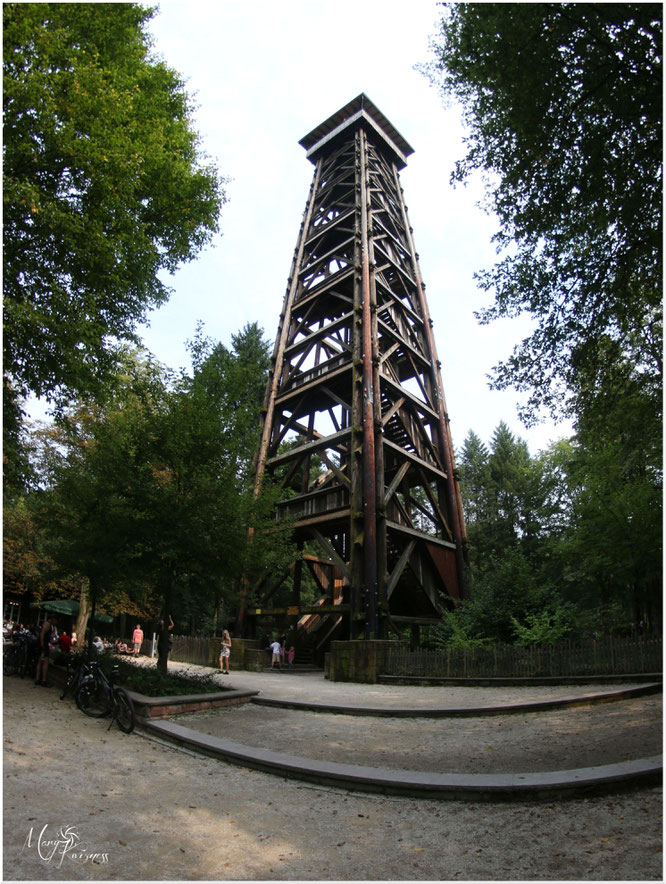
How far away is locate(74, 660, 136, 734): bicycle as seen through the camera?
27.9 feet

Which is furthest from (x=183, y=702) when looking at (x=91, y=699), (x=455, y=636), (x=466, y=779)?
(x=455, y=636)

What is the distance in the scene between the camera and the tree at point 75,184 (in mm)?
8453

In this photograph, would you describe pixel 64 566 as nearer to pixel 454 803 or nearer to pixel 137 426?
pixel 137 426

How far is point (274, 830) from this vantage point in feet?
14.8

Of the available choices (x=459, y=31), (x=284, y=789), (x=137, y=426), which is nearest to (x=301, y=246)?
(x=137, y=426)

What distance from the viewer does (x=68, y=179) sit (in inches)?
389

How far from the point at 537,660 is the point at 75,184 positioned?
47.9 ft

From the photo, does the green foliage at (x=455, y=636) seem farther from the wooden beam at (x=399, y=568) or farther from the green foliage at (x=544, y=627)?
the wooden beam at (x=399, y=568)

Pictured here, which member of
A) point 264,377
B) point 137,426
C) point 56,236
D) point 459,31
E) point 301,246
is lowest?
point 137,426

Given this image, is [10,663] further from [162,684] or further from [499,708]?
[499,708]

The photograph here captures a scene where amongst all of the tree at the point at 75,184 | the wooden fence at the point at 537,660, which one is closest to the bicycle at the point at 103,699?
the tree at the point at 75,184

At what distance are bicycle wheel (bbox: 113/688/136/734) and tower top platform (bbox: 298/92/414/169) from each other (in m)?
33.5

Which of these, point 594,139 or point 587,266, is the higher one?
point 594,139

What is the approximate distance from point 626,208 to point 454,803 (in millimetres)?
7762
